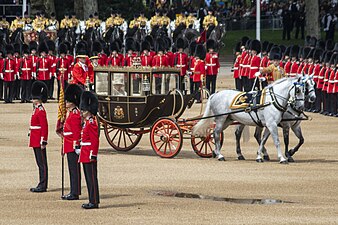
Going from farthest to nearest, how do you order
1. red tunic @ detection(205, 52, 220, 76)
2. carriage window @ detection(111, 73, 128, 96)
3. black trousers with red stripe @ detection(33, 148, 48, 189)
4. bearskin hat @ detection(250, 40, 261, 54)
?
red tunic @ detection(205, 52, 220, 76)
bearskin hat @ detection(250, 40, 261, 54)
carriage window @ detection(111, 73, 128, 96)
black trousers with red stripe @ detection(33, 148, 48, 189)

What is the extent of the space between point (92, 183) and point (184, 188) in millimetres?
2105

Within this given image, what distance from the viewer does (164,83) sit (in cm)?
1995

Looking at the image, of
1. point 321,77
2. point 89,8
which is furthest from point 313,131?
point 89,8

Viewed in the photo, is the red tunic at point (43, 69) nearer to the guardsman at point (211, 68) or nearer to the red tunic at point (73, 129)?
the guardsman at point (211, 68)

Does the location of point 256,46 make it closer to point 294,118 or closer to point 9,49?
point 9,49

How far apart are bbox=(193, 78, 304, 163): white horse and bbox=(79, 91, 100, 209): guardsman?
5201 mm

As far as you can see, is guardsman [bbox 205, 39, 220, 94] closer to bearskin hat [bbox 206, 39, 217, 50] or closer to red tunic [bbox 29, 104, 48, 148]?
bearskin hat [bbox 206, 39, 217, 50]

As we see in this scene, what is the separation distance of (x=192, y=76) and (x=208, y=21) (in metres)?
8.43

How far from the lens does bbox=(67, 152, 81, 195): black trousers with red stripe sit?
14609 mm

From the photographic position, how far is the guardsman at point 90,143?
45.5ft

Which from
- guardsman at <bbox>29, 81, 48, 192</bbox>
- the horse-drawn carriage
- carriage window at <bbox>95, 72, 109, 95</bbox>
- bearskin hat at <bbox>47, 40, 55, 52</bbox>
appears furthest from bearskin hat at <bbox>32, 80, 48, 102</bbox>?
bearskin hat at <bbox>47, 40, 55, 52</bbox>

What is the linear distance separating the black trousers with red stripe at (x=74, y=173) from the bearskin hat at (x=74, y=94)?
0.63 metres

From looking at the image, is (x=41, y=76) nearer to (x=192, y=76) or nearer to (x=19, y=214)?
(x=192, y=76)

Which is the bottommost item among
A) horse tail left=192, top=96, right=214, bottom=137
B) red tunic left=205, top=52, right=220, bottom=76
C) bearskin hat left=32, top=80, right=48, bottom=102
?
horse tail left=192, top=96, right=214, bottom=137
